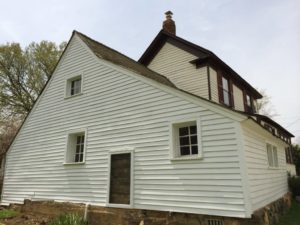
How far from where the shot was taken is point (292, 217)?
9.95 m

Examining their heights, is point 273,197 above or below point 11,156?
below

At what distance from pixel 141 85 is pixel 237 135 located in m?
3.90

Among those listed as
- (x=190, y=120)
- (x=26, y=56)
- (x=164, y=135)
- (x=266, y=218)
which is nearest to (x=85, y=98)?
(x=164, y=135)

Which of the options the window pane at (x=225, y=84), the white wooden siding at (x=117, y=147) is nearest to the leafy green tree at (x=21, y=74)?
the white wooden siding at (x=117, y=147)

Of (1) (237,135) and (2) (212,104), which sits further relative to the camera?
(2) (212,104)

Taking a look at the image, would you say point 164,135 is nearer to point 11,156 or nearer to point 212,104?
point 212,104

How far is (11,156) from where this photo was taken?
13430 millimetres

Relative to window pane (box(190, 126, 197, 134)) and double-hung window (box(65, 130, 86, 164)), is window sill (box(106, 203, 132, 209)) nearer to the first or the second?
double-hung window (box(65, 130, 86, 164))

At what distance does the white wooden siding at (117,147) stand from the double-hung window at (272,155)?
184 inches

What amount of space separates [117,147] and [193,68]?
6.62 metres

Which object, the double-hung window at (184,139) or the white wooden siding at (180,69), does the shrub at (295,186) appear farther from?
the double-hung window at (184,139)

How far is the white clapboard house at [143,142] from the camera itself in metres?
6.88

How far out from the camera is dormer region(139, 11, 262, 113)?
1288 cm

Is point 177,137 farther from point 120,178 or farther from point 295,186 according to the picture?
point 295,186
